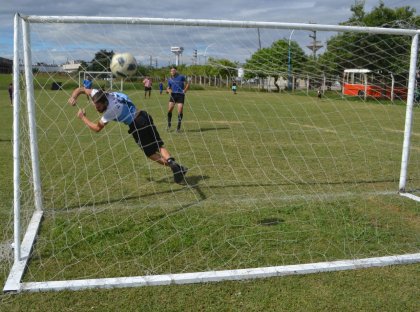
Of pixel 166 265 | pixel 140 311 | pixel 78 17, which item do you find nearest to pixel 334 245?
pixel 166 265

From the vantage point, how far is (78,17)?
4344mm

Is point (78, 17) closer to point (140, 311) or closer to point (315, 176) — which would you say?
Result: point (140, 311)

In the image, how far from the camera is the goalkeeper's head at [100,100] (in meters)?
5.31

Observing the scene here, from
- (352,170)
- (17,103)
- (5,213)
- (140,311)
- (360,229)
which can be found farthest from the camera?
(352,170)

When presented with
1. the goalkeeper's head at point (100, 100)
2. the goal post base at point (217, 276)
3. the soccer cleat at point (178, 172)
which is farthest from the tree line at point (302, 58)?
the goal post base at point (217, 276)

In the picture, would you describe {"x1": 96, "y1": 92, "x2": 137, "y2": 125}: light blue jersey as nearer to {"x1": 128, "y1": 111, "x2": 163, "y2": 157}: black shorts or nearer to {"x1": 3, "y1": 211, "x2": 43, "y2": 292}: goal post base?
{"x1": 128, "y1": 111, "x2": 163, "y2": 157}: black shorts

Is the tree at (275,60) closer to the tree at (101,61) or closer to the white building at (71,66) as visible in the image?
the tree at (101,61)

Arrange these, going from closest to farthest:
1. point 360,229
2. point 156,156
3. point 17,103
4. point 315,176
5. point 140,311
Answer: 1. point 140,311
2. point 17,103
3. point 360,229
4. point 156,156
5. point 315,176

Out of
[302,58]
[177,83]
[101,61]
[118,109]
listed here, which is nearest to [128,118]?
[118,109]

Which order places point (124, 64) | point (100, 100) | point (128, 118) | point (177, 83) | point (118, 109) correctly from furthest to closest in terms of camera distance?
point (177, 83) < point (128, 118) < point (118, 109) < point (100, 100) < point (124, 64)

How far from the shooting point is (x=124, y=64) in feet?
17.0

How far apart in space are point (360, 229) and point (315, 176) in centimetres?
239

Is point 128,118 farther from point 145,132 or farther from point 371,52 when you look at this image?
point 371,52

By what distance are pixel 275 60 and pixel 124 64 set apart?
3.08 metres
